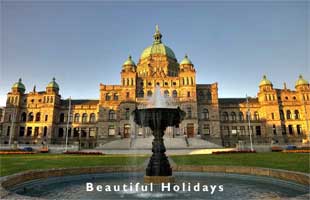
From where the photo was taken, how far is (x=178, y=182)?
11594mm

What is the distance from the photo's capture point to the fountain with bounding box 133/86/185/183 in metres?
11.2

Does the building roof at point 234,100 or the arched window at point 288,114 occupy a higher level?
the building roof at point 234,100

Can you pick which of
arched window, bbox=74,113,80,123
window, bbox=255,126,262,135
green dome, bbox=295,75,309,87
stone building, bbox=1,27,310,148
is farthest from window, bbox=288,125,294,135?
arched window, bbox=74,113,80,123

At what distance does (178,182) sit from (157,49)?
6308 centimetres

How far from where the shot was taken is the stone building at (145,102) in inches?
2325

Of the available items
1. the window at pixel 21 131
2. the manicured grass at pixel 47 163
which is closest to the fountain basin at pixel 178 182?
the manicured grass at pixel 47 163

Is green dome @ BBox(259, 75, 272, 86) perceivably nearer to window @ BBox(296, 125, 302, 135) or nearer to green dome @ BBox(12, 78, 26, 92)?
window @ BBox(296, 125, 302, 135)

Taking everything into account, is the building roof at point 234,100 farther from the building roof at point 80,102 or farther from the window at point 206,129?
the building roof at point 80,102

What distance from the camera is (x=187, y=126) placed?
56.9m

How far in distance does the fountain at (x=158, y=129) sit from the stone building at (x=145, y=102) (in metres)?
43.0

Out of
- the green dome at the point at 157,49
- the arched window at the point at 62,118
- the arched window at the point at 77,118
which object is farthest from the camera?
the green dome at the point at 157,49

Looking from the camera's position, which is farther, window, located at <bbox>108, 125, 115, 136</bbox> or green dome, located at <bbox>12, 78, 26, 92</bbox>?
green dome, located at <bbox>12, 78, 26, 92</bbox>

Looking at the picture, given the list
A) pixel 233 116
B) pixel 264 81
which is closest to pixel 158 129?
pixel 233 116

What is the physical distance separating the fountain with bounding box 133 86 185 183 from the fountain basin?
101cm
